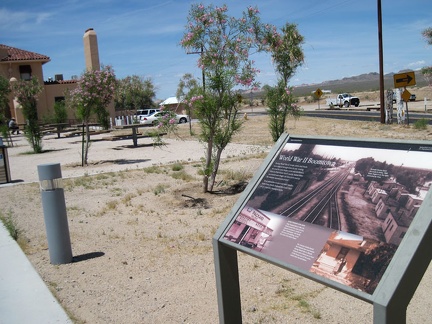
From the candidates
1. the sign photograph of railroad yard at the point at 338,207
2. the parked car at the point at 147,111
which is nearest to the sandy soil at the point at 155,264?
the sign photograph of railroad yard at the point at 338,207

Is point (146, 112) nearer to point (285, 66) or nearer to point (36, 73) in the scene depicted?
point (36, 73)

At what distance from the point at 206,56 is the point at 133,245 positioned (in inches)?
165

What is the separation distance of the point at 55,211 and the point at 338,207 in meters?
3.81

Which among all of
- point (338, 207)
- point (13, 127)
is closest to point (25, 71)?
point (13, 127)

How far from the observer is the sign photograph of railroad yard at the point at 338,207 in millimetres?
2559

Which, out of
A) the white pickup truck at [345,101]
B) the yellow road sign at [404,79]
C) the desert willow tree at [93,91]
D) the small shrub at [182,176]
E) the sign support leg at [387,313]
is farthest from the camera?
the white pickup truck at [345,101]

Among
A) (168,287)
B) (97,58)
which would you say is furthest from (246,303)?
(97,58)

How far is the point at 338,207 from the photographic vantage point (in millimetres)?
2906

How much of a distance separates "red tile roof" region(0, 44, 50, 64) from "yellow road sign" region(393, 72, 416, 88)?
3526 cm

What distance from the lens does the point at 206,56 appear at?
9102mm

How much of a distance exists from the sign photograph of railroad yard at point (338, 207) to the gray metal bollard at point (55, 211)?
9.72 feet

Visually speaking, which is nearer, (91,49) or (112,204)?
(112,204)

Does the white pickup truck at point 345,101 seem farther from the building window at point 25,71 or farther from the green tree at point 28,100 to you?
the green tree at point 28,100

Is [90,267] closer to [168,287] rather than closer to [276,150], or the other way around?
[168,287]
